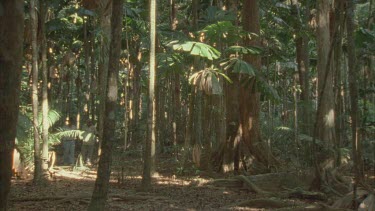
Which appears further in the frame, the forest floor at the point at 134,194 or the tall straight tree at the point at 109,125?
the forest floor at the point at 134,194

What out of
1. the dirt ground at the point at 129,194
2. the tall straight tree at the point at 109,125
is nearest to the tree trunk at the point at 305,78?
the dirt ground at the point at 129,194

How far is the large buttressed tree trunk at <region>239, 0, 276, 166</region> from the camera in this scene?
15.0 metres

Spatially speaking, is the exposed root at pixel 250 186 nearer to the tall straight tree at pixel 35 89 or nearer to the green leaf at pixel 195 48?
the green leaf at pixel 195 48

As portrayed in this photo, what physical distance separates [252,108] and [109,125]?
29.9ft

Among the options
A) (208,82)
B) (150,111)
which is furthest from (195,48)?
(150,111)

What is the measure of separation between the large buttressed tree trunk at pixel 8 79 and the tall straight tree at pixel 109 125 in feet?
10.7

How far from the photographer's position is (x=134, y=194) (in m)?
10.9

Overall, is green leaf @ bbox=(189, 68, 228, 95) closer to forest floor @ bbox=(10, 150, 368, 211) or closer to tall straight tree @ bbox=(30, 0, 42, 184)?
forest floor @ bbox=(10, 150, 368, 211)

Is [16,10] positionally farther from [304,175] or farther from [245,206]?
[304,175]

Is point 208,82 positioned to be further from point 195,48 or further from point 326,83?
point 326,83

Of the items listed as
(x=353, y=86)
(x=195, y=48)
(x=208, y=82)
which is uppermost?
(x=195, y=48)

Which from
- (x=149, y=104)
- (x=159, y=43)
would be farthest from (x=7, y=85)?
(x=159, y=43)

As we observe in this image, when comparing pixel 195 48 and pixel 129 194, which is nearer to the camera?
pixel 129 194

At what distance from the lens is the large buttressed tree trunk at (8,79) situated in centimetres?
378
